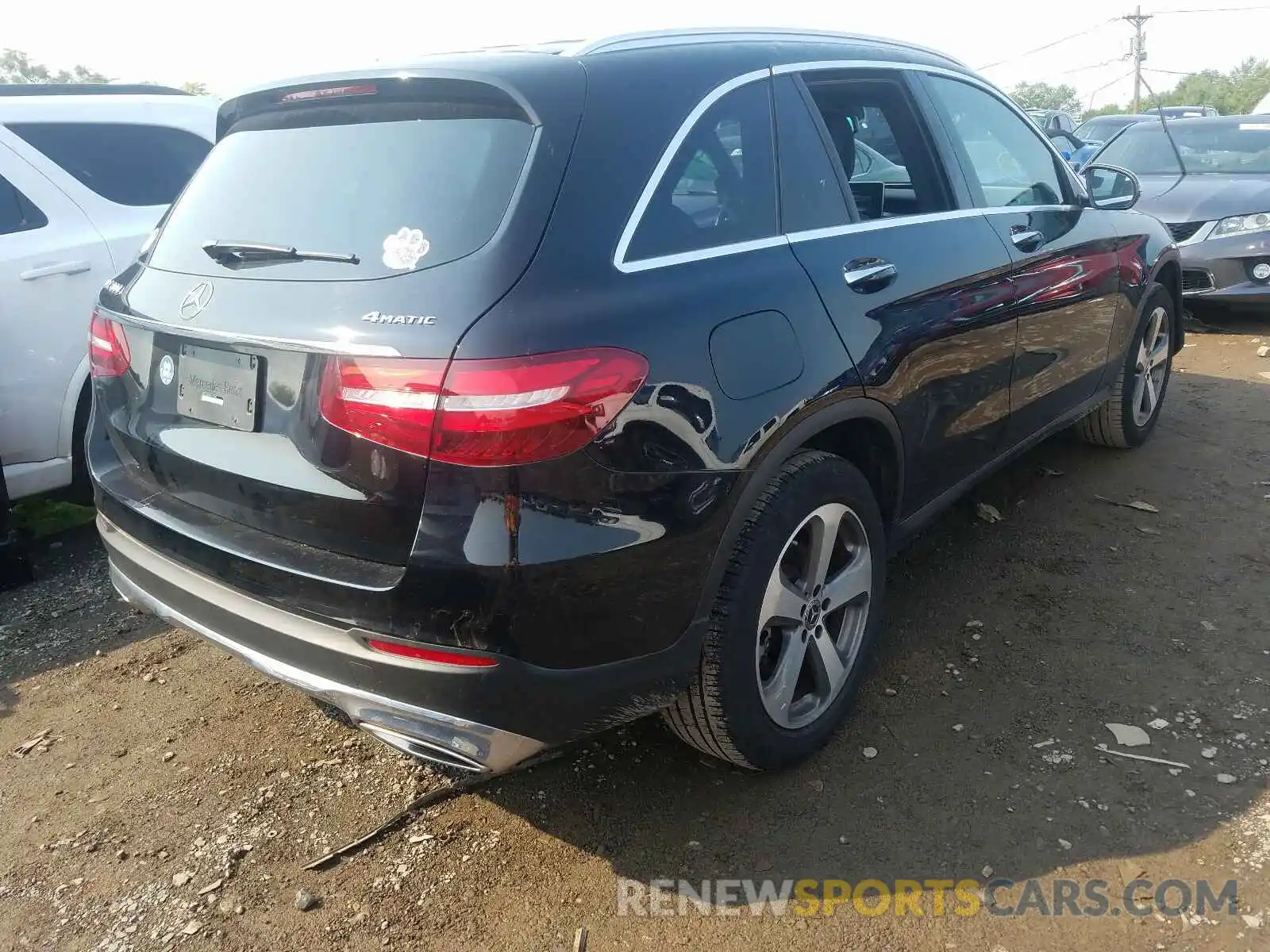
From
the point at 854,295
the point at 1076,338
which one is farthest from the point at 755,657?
the point at 1076,338

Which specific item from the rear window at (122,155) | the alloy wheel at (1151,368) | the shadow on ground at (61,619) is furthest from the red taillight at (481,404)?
the alloy wheel at (1151,368)

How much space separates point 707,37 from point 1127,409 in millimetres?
3096

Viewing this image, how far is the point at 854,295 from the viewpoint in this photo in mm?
2539

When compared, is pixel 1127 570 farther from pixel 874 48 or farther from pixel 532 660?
pixel 532 660

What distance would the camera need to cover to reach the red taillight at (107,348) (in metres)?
2.46

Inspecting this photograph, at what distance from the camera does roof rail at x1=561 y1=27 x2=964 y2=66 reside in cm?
224

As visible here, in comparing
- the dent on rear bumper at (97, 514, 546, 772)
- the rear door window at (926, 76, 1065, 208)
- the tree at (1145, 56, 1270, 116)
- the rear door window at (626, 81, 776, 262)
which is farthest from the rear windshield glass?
the tree at (1145, 56, 1270, 116)

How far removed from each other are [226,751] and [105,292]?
1.32 meters

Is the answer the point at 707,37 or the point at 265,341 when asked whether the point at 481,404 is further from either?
the point at 707,37

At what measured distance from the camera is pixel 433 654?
1.91 meters

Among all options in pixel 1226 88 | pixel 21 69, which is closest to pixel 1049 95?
pixel 1226 88

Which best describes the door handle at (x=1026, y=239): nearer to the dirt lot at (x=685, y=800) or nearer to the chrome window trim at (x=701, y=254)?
the dirt lot at (x=685, y=800)

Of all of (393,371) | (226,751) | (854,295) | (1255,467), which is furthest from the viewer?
(1255,467)

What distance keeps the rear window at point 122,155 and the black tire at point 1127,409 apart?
4250 millimetres
